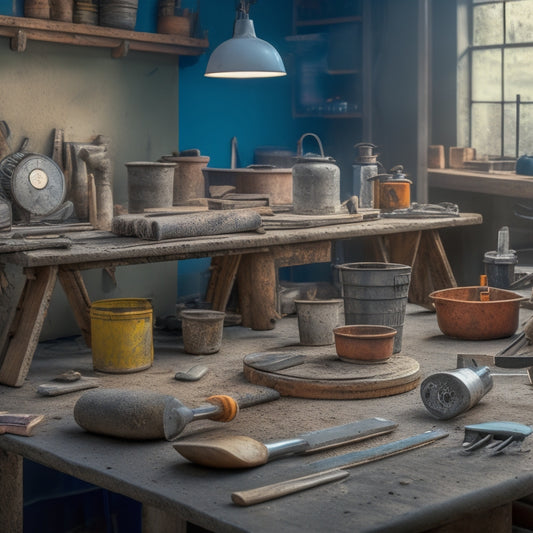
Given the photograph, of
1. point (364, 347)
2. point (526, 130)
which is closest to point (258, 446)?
point (364, 347)

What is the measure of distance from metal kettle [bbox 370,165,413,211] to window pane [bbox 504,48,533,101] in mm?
1579

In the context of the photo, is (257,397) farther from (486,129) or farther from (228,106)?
(486,129)

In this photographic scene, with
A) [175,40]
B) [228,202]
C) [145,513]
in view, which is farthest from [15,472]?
[175,40]

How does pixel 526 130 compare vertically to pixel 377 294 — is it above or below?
above

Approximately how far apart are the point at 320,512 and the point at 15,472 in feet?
5.11

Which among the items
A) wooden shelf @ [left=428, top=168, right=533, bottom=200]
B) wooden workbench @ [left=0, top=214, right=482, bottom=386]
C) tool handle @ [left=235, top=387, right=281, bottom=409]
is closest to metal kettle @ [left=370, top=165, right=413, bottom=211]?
wooden workbench @ [left=0, top=214, right=482, bottom=386]

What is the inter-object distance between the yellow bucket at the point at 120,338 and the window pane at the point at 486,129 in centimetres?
392

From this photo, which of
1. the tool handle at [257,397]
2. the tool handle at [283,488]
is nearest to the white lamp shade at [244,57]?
the tool handle at [257,397]

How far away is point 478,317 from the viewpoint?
499 centimetres

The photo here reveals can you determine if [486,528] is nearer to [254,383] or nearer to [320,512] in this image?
[320,512]

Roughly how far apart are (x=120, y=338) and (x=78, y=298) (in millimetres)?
612

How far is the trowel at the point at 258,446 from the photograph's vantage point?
3.08m

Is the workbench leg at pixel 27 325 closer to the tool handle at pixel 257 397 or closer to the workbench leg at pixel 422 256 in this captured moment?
the tool handle at pixel 257 397

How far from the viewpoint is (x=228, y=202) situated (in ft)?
18.1
